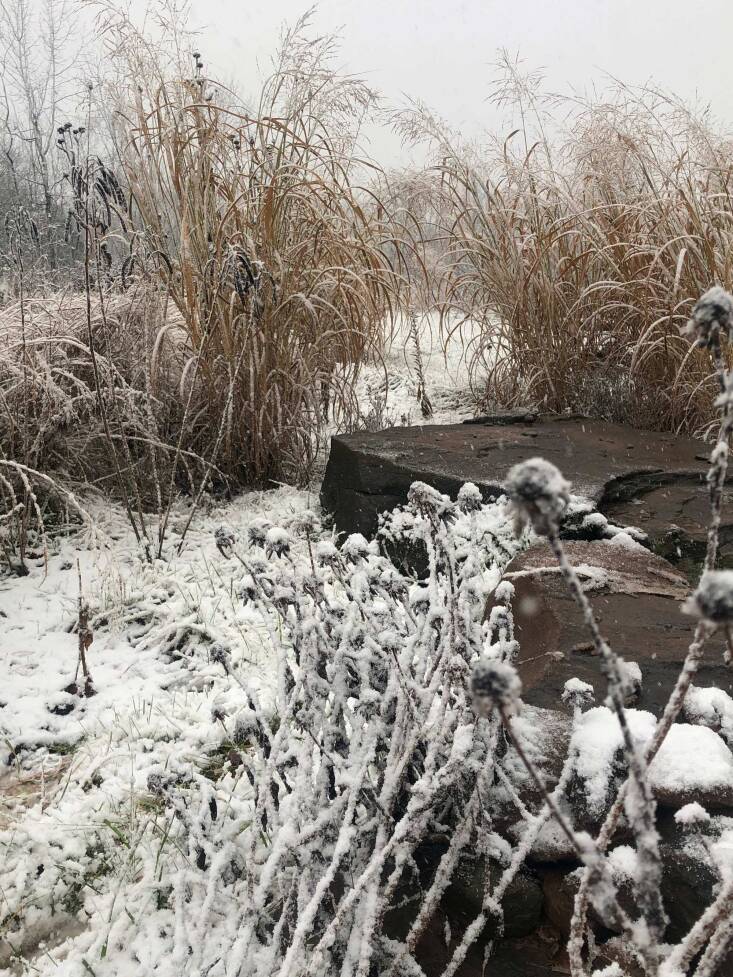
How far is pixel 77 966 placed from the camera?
1228 millimetres

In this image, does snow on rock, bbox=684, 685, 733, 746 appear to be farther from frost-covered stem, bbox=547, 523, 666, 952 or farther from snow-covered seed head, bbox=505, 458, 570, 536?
snow-covered seed head, bbox=505, 458, 570, 536

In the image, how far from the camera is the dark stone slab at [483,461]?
2.54 metres

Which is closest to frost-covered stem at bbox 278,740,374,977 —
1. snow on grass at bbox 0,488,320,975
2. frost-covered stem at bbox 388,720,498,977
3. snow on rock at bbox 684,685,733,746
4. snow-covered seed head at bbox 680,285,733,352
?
frost-covered stem at bbox 388,720,498,977

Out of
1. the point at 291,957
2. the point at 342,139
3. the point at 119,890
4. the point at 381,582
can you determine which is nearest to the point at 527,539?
the point at 381,582

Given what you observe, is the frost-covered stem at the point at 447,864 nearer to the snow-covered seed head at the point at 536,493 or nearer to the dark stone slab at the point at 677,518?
the snow-covered seed head at the point at 536,493

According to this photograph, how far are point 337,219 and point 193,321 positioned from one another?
2.75ft

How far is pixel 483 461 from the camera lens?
2672 millimetres

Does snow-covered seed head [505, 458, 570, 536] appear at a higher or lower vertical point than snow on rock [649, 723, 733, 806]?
higher

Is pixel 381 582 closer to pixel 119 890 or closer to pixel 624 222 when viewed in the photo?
pixel 119 890

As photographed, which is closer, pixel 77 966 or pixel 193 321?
pixel 77 966

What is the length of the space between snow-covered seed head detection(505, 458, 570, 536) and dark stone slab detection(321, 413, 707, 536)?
201 centimetres

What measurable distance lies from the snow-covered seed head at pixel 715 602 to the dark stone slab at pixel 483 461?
6.57 feet

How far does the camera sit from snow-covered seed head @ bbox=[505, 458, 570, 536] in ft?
1.49

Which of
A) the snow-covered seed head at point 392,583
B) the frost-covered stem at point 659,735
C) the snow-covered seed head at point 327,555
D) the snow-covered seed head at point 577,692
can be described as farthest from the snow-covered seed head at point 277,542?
the frost-covered stem at point 659,735
